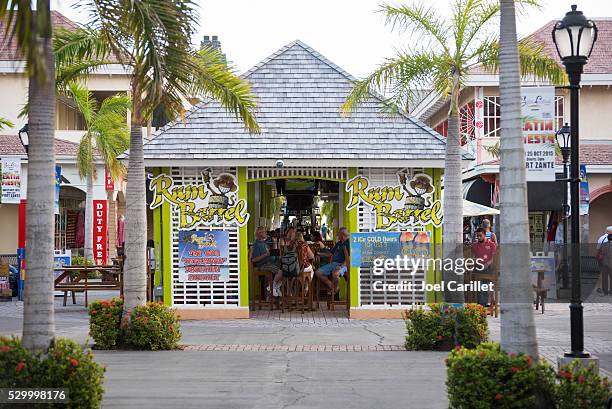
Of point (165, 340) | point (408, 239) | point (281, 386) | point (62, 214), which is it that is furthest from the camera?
point (62, 214)

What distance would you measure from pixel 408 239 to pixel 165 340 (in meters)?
6.37

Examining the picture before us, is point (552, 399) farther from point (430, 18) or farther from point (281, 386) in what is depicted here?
point (430, 18)

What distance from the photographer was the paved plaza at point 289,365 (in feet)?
31.6

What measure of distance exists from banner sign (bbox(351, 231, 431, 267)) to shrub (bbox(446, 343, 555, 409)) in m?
10.0

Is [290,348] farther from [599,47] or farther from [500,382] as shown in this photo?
[599,47]

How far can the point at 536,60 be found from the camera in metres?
15.1

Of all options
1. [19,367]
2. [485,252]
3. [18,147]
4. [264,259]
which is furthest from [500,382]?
[18,147]

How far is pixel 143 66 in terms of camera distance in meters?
10.5

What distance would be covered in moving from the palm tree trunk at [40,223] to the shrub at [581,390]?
4625mm

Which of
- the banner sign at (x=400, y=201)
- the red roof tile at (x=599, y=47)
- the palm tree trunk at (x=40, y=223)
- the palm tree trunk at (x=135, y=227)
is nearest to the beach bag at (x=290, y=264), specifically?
the banner sign at (x=400, y=201)

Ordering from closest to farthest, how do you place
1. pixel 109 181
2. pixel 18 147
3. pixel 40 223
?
pixel 40 223
pixel 18 147
pixel 109 181

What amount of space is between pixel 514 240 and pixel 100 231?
26.7 metres

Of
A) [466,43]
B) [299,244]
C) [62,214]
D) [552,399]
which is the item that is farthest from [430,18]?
[62,214]

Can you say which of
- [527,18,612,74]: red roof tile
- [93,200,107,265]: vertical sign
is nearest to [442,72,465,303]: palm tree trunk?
[527,18,612,74]: red roof tile
